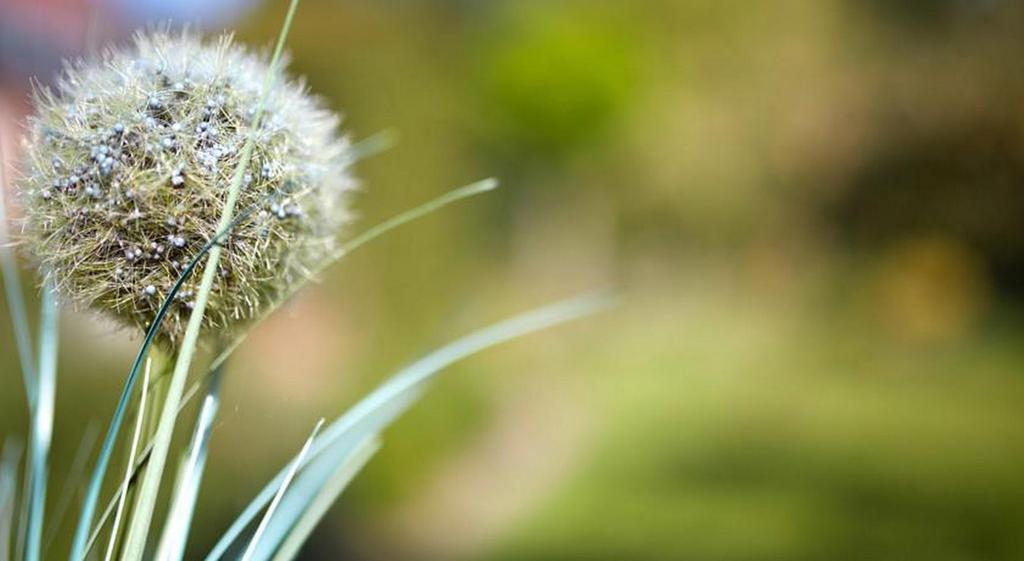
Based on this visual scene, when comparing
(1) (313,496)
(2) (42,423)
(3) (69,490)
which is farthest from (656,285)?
(2) (42,423)

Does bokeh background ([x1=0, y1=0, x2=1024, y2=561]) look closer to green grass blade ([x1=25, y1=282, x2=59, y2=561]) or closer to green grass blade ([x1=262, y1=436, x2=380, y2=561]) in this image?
green grass blade ([x1=25, y1=282, x2=59, y2=561])

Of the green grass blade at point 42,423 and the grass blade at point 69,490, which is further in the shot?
the grass blade at point 69,490

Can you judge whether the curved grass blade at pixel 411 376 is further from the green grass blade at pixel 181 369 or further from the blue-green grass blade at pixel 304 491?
the green grass blade at pixel 181 369

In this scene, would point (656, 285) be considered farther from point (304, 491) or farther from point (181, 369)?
point (181, 369)

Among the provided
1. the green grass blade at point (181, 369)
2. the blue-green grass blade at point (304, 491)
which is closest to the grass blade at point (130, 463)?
the green grass blade at point (181, 369)

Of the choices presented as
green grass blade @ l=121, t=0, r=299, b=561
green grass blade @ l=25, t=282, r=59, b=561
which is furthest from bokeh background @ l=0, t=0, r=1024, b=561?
green grass blade @ l=121, t=0, r=299, b=561

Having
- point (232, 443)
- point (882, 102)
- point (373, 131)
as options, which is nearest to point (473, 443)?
point (373, 131)
